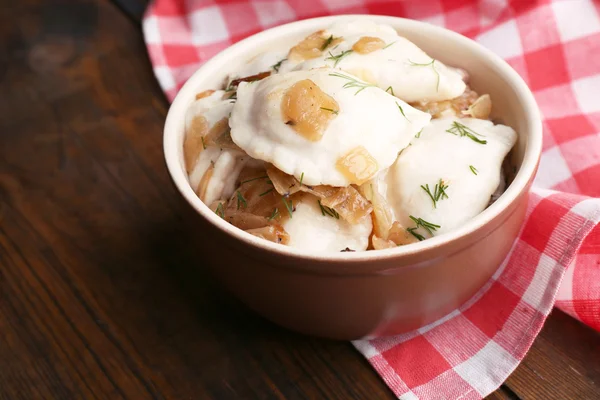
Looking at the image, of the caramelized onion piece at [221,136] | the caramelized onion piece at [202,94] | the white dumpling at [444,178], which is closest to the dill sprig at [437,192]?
the white dumpling at [444,178]

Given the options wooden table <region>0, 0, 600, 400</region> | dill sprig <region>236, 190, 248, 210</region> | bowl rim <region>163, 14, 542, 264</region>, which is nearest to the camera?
bowl rim <region>163, 14, 542, 264</region>

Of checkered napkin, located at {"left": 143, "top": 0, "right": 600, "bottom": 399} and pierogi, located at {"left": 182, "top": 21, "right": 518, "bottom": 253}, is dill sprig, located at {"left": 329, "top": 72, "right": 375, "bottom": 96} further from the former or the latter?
checkered napkin, located at {"left": 143, "top": 0, "right": 600, "bottom": 399}

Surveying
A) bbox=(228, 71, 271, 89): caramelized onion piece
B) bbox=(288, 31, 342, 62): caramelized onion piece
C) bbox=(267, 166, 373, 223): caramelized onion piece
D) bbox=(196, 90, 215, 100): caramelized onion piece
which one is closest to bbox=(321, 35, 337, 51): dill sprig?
bbox=(288, 31, 342, 62): caramelized onion piece

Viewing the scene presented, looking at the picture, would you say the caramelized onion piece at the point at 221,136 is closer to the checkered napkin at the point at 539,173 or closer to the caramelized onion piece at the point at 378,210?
the caramelized onion piece at the point at 378,210

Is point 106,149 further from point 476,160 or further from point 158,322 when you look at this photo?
point 476,160

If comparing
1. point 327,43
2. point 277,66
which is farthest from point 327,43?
point 277,66

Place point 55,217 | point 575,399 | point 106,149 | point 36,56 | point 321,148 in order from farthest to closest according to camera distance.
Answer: point 36,56 < point 106,149 < point 55,217 < point 575,399 < point 321,148

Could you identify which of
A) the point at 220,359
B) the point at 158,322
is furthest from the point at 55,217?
the point at 220,359
